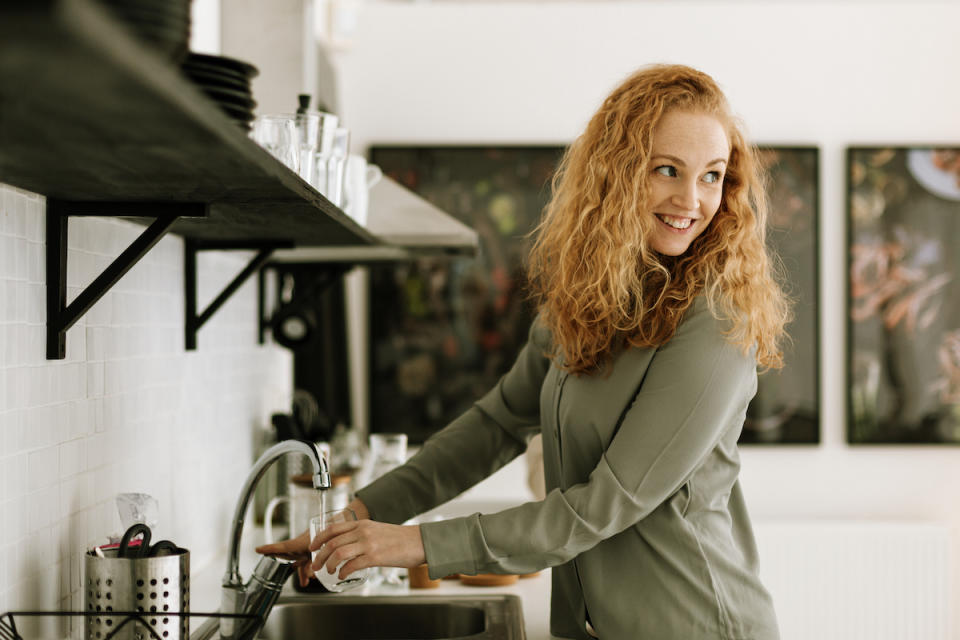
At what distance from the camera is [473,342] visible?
333cm

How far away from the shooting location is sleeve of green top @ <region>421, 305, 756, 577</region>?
1210 mm

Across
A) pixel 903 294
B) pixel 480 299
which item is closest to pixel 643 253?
pixel 480 299

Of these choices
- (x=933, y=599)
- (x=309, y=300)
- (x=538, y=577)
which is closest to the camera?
(x=538, y=577)

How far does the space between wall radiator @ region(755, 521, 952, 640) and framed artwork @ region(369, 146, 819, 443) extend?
14.0 inches

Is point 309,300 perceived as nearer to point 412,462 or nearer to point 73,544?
point 412,462

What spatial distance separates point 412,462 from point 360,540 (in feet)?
1.41

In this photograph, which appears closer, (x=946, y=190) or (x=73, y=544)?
(x=73, y=544)

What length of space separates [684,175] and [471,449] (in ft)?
2.02

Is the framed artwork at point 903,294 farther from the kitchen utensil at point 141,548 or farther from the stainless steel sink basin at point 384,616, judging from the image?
the kitchen utensil at point 141,548

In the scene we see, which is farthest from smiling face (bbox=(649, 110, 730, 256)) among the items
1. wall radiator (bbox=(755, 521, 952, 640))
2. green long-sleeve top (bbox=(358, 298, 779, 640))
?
wall radiator (bbox=(755, 521, 952, 640))

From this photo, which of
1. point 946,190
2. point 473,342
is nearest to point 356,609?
point 473,342

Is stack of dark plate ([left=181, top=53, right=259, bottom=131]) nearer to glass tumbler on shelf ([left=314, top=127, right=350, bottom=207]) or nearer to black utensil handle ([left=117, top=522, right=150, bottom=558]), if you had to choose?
glass tumbler on shelf ([left=314, top=127, right=350, bottom=207])

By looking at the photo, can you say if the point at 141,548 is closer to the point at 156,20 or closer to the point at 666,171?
the point at 156,20

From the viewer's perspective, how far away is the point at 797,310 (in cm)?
333
